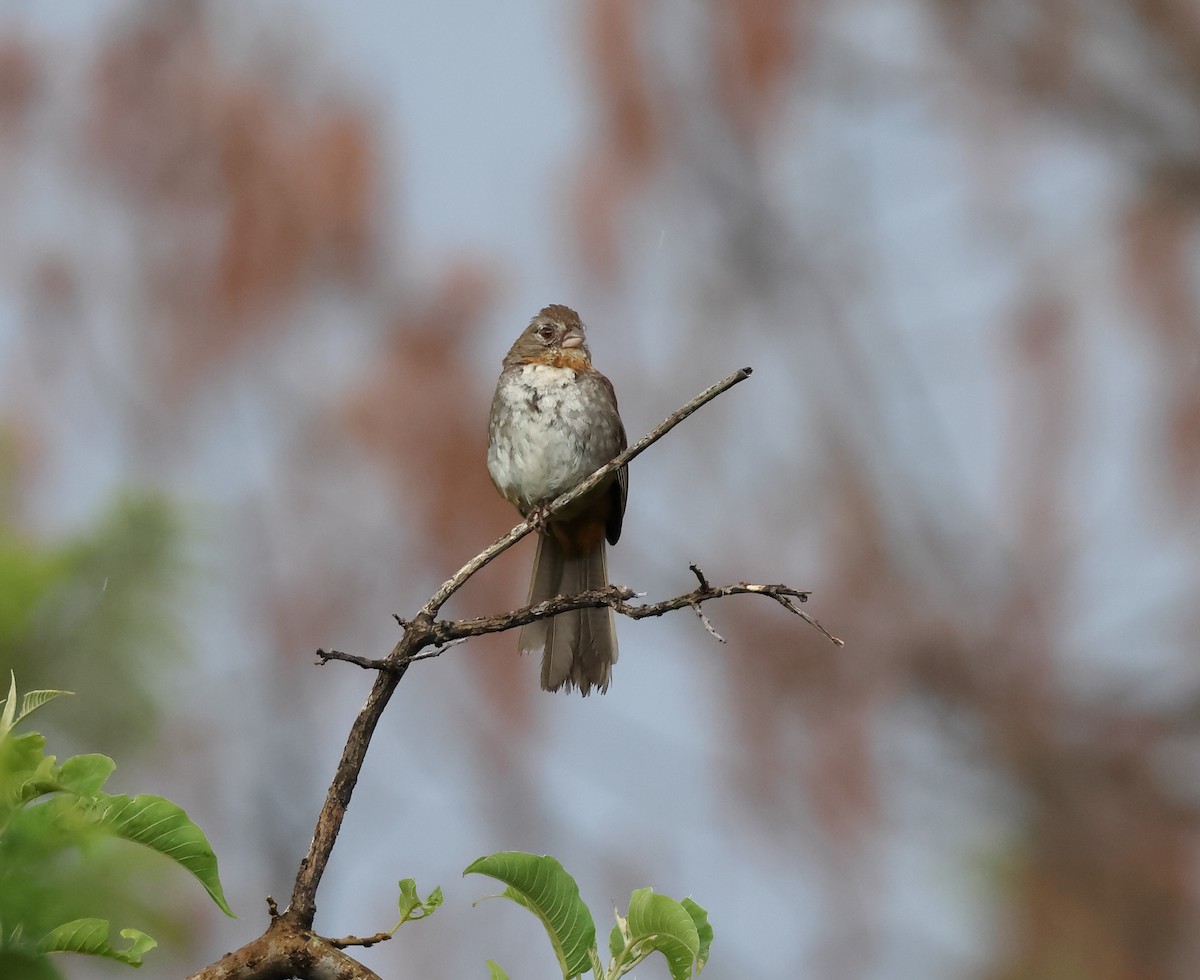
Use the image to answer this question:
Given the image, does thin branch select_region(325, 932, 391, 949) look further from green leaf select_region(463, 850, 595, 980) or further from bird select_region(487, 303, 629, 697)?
bird select_region(487, 303, 629, 697)

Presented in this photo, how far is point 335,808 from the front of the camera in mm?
1973

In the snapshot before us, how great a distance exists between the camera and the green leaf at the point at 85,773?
1.40m

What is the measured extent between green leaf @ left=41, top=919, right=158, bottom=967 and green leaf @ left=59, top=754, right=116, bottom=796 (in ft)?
0.38

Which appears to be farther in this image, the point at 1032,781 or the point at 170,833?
the point at 1032,781

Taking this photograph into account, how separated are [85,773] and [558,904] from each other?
607 mm

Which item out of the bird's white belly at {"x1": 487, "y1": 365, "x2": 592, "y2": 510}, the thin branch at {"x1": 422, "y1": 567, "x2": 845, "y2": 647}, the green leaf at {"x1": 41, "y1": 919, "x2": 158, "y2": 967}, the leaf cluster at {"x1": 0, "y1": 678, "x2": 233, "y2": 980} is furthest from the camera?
the bird's white belly at {"x1": 487, "y1": 365, "x2": 592, "y2": 510}

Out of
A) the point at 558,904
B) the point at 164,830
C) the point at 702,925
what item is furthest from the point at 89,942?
the point at 702,925

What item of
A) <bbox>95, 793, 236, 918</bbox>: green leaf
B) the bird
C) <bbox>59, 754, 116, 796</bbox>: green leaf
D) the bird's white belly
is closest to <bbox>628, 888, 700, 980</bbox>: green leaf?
<bbox>95, 793, 236, 918</bbox>: green leaf

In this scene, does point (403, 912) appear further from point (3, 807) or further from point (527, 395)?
point (527, 395)

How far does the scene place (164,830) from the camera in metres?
1.49

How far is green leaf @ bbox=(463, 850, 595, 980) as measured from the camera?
1.78 metres

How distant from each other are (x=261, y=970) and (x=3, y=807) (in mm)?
509

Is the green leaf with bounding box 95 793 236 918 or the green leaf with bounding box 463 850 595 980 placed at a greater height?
the green leaf with bounding box 463 850 595 980

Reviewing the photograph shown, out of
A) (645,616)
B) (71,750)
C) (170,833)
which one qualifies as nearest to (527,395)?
(71,750)
